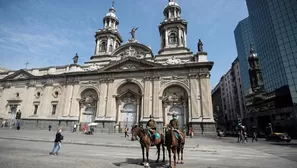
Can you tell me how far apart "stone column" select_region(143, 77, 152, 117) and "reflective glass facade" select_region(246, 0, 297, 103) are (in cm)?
3067

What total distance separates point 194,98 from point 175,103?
12.0ft

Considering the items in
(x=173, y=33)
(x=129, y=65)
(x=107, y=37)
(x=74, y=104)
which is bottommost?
(x=74, y=104)

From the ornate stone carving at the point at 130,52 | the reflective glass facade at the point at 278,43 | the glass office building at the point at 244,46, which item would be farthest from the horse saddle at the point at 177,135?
the glass office building at the point at 244,46

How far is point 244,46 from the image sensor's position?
61219 millimetres

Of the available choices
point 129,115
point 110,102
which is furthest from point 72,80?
point 129,115

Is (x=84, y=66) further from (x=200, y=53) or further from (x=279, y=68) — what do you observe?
(x=279, y=68)

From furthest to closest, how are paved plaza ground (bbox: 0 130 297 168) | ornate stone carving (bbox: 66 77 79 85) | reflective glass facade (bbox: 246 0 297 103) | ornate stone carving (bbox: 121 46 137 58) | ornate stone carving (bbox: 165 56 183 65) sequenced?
reflective glass facade (bbox: 246 0 297 103)
ornate stone carving (bbox: 121 46 137 58)
ornate stone carving (bbox: 66 77 79 85)
ornate stone carving (bbox: 165 56 183 65)
paved plaza ground (bbox: 0 130 297 168)

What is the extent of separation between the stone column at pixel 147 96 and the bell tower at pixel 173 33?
22.9 feet

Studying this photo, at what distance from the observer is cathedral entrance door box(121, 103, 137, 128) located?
28.1m

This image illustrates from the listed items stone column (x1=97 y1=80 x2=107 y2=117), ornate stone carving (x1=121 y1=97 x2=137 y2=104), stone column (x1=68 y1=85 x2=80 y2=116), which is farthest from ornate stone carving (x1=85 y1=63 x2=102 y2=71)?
ornate stone carving (x1=121 y1=97 x2=137 y2=104)

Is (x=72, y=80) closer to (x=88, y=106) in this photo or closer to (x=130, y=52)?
(x=88, y=106)

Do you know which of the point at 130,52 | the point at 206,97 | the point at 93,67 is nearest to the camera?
the point at 206,97

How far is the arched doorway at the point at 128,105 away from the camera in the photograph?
28.3 meters

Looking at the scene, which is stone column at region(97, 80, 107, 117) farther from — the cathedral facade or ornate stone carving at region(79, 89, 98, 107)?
ornate stone carving at region(79, 89, 98, 107)
